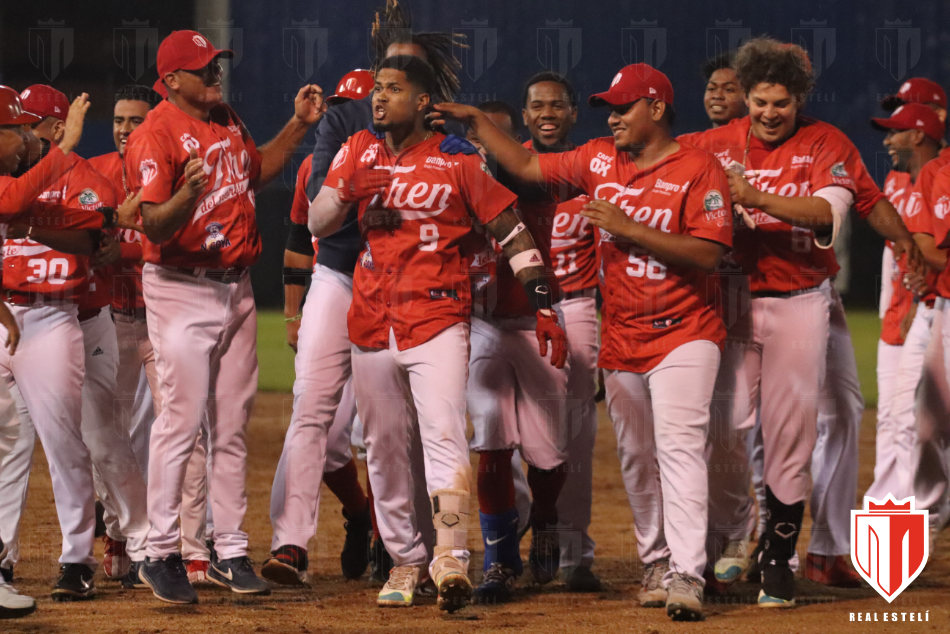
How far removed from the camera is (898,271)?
6.62m

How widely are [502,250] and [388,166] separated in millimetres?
671

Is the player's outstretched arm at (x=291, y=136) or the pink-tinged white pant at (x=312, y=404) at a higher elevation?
the player's outstretched arm at (x=291, y=136)

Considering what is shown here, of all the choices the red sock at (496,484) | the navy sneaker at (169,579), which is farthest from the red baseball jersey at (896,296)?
the navy sneaker at (169,579)

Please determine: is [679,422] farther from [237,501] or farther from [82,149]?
[82,149]

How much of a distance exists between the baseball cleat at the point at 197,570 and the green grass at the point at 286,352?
7997mm

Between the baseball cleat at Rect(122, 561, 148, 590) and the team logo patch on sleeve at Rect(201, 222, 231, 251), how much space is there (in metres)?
1.43

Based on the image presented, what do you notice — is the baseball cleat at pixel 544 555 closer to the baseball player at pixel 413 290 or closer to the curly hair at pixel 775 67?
the baseball player at pixel 413 290

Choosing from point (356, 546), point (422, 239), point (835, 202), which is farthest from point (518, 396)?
point (835, 202)

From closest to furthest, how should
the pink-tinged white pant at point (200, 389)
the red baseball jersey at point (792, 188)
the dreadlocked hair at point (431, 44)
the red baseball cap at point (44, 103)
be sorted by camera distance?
the pink-tinged white pant at point (200, 389), the red baseball jersey at point (792, 188), the red baseball cap at point (44, 103), the dreadlocked hair at point (431, 44)

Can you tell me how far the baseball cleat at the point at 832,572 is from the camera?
521cm

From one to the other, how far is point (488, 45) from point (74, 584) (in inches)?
559

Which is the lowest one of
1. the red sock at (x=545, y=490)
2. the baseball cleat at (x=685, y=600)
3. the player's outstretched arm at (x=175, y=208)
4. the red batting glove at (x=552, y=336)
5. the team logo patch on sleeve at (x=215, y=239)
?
the baseball cleat at (x=685, y=600)

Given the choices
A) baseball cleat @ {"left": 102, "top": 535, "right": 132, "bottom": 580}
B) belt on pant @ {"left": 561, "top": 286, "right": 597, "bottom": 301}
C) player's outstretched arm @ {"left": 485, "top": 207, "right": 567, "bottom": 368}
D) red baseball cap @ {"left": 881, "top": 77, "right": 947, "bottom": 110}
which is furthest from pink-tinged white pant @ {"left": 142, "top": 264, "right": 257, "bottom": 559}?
red baseball cap @ {"left": 881, "top": 77, "right": 947, "bottom": 110}

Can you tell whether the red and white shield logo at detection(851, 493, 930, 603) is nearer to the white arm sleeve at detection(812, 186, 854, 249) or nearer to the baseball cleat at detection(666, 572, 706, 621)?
the baseball cleat at detection(666, 572, 706, 621)
